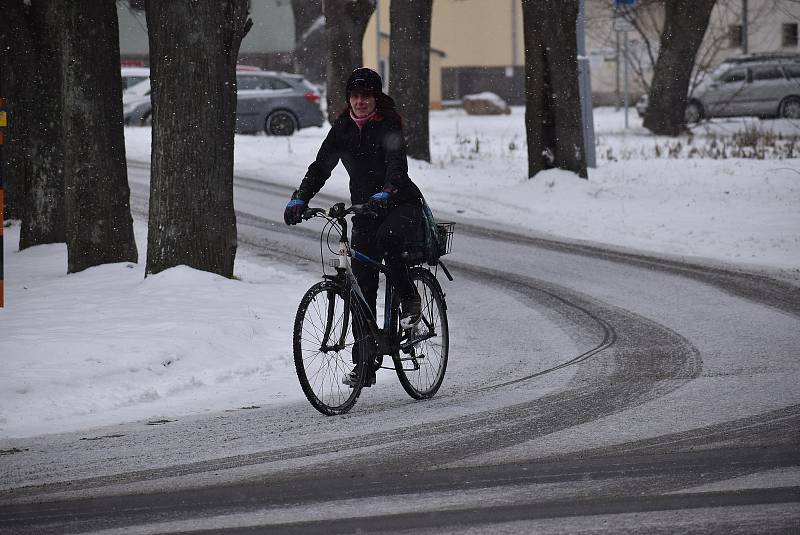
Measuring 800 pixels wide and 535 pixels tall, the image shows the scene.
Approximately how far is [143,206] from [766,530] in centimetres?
1475

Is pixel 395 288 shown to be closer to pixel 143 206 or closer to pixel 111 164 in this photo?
pixel 111 164

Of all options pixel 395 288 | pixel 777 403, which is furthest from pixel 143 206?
pixel 777 403

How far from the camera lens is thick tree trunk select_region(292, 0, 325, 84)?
69625mm

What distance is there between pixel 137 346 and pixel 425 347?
2.16 metres

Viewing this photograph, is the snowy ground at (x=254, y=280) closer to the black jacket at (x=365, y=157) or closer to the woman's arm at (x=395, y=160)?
the black jacket at (x=365, y=157)

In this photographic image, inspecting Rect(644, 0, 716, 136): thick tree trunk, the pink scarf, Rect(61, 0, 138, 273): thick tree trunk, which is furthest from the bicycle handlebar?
Rect(644, 0, 716, 136): thick tree trunk

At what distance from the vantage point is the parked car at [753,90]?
36562 mm

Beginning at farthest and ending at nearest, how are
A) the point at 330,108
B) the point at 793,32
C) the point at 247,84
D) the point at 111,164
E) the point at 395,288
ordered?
1. the point at 793,32
2. the point at 247,84
3. the point at 330,108
4. the point at 111,164
5. the point at 395,288

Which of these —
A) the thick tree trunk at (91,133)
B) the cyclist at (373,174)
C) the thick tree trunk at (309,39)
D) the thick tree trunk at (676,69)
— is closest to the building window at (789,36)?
the thick tree trunk at (676,69)

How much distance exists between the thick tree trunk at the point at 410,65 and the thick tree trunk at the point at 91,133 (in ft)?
35.7

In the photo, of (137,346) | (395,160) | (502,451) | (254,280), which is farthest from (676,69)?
(502,451)

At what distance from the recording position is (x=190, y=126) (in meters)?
10.4

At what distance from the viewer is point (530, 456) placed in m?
5.66

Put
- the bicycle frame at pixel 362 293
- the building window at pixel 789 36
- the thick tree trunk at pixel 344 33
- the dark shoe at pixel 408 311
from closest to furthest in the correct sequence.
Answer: the bicycle frame at pixel 362 293
the dark shoe at pixel 408 311
the thick tree trunk at pixel 344 33
the building window at pixel 789 36
